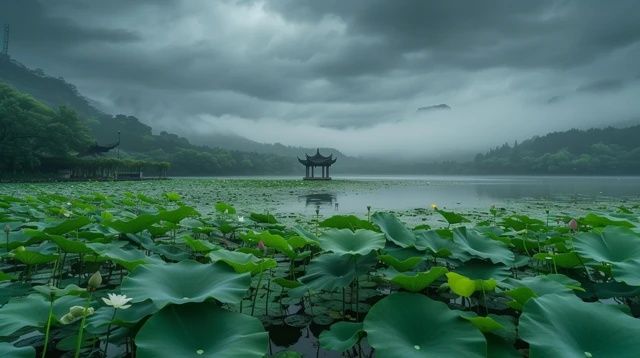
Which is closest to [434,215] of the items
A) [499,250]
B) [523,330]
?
[499,250]

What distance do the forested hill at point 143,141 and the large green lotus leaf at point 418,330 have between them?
232ft

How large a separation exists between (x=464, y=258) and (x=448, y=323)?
114 cm

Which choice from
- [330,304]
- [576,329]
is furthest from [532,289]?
[330,304]

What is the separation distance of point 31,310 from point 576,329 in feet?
8.48

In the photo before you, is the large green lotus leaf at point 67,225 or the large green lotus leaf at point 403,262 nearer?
the large green lotus leaf at point 403,262

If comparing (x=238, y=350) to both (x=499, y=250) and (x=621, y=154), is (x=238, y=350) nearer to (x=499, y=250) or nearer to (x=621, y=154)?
(x=499, y=250)

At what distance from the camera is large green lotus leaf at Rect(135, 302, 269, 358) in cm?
136

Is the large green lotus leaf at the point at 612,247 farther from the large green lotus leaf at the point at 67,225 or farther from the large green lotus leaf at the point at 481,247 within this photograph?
the large green lotus leaf at the point at 67,225

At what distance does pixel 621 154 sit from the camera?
318ft

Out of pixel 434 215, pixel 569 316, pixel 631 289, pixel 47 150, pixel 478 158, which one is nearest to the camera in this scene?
pixel 569 316

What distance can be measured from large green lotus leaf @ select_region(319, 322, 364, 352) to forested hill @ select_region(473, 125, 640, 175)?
369 ft

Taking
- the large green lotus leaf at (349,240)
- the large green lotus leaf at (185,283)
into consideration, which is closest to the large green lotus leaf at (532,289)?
the large green lotus leaf at (349,240)

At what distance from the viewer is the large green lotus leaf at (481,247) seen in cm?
251

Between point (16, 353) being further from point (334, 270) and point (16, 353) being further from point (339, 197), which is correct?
point (339, 197)
